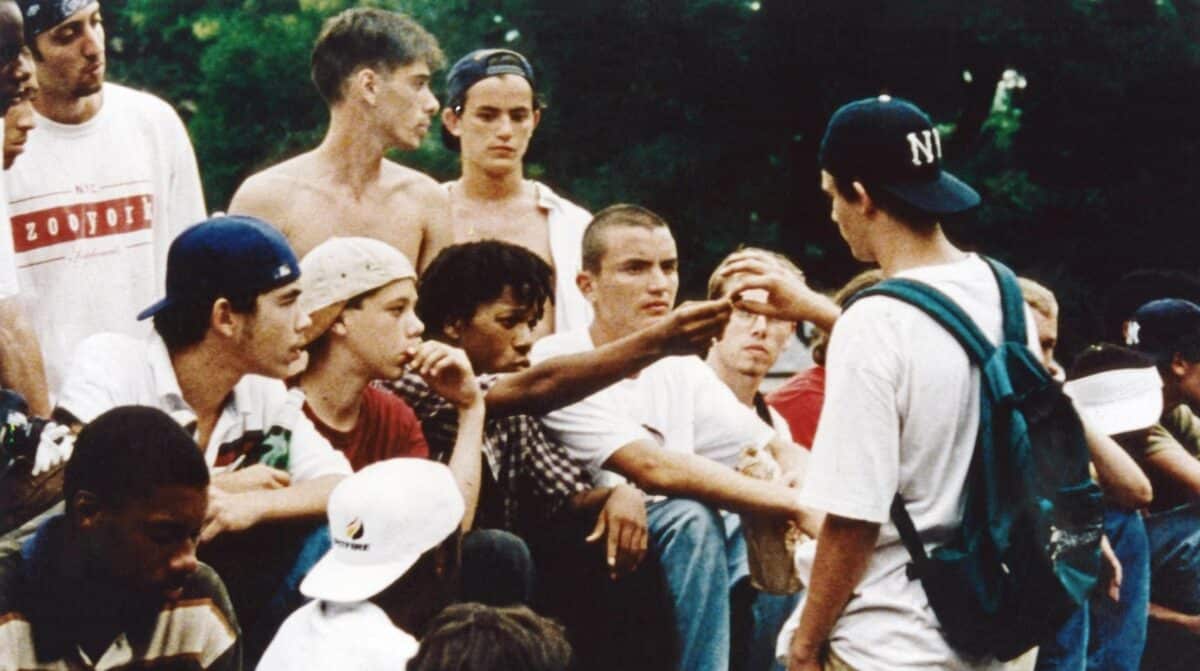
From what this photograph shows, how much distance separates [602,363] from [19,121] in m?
1.61

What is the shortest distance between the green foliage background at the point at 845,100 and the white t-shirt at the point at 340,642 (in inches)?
249

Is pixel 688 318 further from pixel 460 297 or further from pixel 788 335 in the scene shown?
pixel 788 335

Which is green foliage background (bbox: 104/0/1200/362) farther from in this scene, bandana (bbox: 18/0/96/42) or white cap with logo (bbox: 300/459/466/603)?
white cap with logo (bbox: 300/459/466/603)

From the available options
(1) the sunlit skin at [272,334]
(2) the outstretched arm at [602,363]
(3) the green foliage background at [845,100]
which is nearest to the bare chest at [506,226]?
(2) the outstretched arm at [602,363]

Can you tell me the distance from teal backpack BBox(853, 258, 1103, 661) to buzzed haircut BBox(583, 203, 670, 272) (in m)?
1.89

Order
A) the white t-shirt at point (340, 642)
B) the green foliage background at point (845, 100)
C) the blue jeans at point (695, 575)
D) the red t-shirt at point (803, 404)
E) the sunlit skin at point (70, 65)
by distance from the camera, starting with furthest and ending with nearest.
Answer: the green foliage background at point (845, 100) < the red t-shirt at point (803, 404) < the blue jeans at point (695, 575) < the sunlit skin at point (70, 65) < the white t-shirt at point (340, 642)

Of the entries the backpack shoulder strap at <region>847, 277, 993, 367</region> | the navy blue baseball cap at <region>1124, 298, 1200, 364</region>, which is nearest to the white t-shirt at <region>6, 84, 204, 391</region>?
the backpack shoulder strap at <region>847, 277, 993, 367</region>

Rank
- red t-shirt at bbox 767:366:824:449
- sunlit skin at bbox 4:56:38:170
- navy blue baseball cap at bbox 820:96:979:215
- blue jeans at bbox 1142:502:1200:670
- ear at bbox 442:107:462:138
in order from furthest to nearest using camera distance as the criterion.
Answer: blue jeans at bbox 1142:502:1200:670
ear at bbox 442:107:462:138
red t-shirt at bbox 767:366:824:449
sunlit skin at bbox 4:56:38:170
navy blue baseball cap at bbox 820:96:979:215

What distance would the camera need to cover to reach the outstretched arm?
197 inches

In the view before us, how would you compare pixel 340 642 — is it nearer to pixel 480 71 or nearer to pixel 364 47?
pixel 364 47

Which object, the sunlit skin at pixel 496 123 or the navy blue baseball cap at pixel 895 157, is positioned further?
the sunlit skin at pixel 496 123

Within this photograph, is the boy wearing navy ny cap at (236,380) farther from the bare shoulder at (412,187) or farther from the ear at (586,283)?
the bare shoulder at (412,187)

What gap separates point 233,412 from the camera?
16.1ft

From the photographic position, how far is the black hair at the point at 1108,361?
6.38 metres
